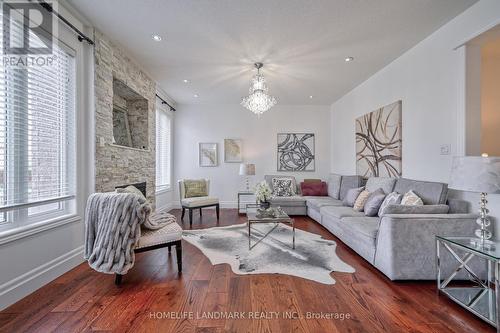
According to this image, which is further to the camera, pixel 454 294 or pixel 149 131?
pixel 149 131

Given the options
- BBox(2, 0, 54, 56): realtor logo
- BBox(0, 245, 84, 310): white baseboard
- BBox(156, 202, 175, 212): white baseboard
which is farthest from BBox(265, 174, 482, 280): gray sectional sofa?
BBox(156, 202, 175, 212): white baseboard

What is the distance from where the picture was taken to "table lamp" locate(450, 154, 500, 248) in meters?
1.74

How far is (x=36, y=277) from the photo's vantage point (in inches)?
83.9

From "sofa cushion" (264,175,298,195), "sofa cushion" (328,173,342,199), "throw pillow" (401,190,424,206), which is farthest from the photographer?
"sofa cushion" (264,175,298,195)

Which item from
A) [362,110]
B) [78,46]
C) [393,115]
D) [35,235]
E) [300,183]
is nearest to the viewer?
[35,235]

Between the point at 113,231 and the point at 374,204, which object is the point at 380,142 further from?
the point at 113,231

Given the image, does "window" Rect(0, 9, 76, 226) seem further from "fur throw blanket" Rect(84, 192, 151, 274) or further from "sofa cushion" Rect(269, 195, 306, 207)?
"sofa cushion" Rect(269, 195, 306, 207)

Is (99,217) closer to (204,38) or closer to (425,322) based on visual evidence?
(204,38)

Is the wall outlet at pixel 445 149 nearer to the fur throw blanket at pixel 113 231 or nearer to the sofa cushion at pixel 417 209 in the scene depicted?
the sofa cushion at pixel 417 209

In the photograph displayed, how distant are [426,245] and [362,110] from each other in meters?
3.12

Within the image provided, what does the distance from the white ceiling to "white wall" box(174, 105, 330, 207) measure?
1.83 metres

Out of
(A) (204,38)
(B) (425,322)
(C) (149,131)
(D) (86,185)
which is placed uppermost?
(A) (204,38)

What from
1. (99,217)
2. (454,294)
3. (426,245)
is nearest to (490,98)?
(426,245)

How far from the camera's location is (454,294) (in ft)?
6.48
